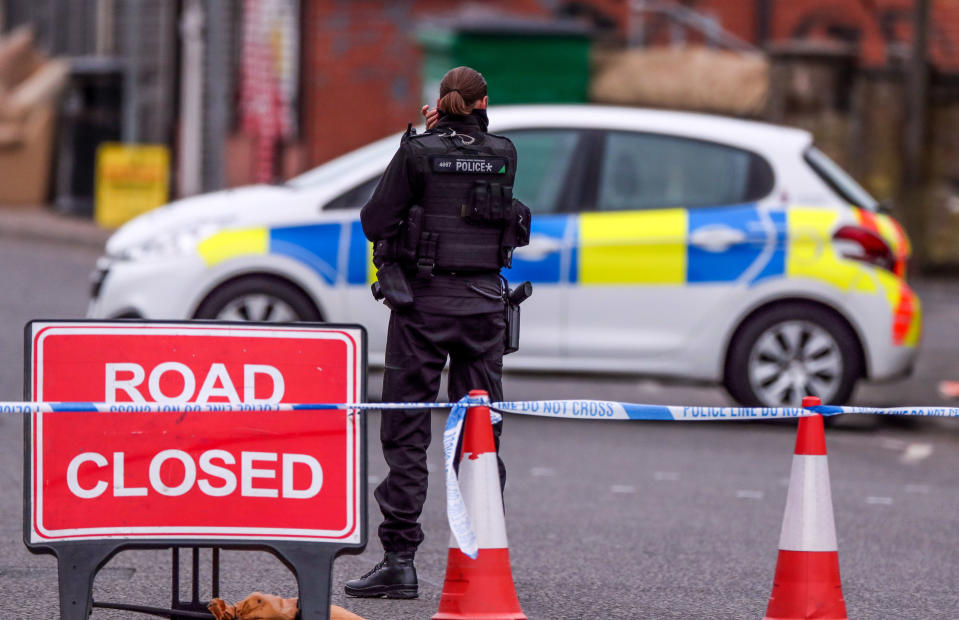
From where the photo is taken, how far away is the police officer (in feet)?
19.3

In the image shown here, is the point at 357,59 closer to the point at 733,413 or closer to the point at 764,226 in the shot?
the point at 764,226

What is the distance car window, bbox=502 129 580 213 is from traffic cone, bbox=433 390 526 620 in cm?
501

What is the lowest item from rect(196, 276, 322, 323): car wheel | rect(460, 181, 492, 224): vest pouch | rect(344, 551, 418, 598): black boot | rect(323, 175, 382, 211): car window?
rect(344, 551, 418, 598): black boot

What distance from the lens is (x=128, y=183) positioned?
20.9 m

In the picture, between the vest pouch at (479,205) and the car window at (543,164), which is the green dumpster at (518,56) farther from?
the vest pouch at (479,205)

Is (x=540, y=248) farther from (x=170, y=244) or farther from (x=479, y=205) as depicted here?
(x=479, y=205)

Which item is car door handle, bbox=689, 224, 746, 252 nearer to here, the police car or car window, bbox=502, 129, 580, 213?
the police car

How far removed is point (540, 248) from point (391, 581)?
4339 millimetres

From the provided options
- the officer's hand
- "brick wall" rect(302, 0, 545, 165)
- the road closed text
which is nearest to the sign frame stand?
the road closed text

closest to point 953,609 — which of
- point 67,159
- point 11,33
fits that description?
point 67,159

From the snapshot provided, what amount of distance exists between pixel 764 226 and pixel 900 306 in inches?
35.0

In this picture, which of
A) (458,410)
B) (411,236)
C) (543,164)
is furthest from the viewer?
(543,164)

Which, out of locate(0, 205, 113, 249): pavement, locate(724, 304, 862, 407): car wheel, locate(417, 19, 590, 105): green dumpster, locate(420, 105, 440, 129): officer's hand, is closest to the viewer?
locate(420, 105, 440, 129): officer's hand

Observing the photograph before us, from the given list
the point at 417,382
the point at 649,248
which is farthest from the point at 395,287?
the point at 649,248
